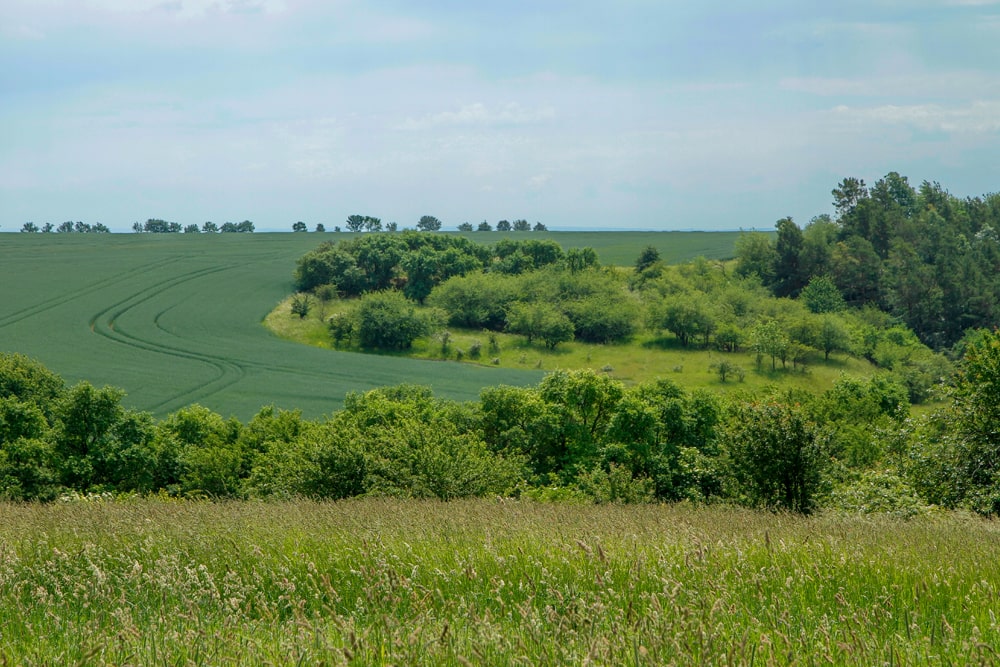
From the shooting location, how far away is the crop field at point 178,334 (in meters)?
86.3

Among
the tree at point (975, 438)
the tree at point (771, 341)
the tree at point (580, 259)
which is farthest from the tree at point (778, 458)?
the tree at point (580, 259)

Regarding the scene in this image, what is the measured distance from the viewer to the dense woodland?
81.2 feet

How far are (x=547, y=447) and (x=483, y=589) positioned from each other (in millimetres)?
47988

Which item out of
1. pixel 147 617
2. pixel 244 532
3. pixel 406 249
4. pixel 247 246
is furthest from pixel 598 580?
pixel 247 246

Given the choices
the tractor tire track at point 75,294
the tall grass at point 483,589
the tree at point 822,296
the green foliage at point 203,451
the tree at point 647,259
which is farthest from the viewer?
the tree at point 647,259

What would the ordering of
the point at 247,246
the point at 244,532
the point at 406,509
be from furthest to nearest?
the point at 247,246
the point at 406,509
the point at 244,532

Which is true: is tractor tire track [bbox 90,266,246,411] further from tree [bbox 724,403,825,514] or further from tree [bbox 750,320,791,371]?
tree [bbox 724,403,825,514]

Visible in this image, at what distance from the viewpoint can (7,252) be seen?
14762 centimetres

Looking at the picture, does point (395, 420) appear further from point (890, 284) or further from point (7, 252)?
point (7, 252)

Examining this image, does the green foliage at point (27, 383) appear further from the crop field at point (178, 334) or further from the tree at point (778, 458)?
the tree at point (778, 458)

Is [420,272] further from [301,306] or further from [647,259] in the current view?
[647,259]

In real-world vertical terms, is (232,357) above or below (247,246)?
below

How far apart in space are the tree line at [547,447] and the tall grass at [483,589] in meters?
11.9

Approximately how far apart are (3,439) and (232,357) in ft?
173
